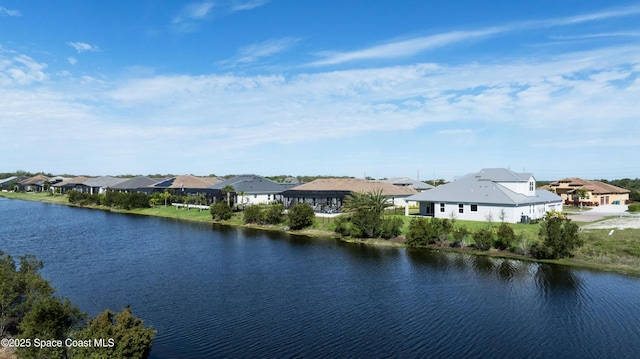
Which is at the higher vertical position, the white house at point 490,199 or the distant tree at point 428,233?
the white house at point 490,199

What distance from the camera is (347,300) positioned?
76.2 ft

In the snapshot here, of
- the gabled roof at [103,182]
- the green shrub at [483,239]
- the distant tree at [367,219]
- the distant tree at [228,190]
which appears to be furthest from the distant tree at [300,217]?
the gabled roof at [103,182]

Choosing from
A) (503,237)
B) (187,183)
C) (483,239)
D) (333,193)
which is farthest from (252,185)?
(503,237)

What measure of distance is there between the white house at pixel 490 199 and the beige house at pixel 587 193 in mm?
20475

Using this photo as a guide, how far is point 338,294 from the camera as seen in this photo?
2430 cm

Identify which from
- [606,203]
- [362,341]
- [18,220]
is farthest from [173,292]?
[606,203]

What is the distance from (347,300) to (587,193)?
63.5 m

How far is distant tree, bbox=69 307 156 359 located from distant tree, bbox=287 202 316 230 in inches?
1396

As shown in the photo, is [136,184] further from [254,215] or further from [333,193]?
[333,193]

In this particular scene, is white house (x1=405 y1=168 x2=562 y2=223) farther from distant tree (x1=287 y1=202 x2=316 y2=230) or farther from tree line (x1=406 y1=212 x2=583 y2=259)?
distant tree (x1=287 y1=202 x2=316 y2=230)

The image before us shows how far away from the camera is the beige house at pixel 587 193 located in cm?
7012

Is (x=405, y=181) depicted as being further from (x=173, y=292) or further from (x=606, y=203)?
(x=173, y=292)

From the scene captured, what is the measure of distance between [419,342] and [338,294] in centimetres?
735

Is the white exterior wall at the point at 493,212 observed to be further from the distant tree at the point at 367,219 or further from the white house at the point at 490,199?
the distant tree at the point at 367,219
